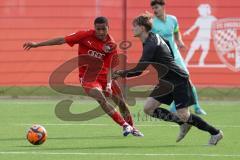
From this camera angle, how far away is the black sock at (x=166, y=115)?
466 inches

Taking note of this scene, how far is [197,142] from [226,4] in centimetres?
856

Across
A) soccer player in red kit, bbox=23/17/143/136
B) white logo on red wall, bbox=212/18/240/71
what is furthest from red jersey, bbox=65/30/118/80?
white logo on red wall, bbox=212/18/240/71

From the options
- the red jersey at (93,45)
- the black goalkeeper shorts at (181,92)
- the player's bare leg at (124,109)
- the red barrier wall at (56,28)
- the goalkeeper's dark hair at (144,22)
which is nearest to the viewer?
the goalkeeper's dark hair at (144,22)

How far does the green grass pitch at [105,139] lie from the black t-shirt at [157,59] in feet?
3.03

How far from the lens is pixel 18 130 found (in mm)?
13469

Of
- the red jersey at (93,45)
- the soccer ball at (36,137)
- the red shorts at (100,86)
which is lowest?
the soccer ball at (36,137)

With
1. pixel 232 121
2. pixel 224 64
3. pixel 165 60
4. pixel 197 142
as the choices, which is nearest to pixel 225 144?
pixel 197 142

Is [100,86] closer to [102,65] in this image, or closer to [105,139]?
[102,65]

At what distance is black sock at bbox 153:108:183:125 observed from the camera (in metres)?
11.8

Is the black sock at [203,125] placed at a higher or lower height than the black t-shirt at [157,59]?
lower

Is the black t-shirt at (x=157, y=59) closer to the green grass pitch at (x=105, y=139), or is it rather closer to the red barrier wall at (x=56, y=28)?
the green grass pitch at (x=105, y=139)

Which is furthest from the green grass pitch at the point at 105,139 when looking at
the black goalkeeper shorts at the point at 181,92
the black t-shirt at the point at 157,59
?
the black t-shirt at the point at 157,59

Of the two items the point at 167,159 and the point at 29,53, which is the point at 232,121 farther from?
the point at 29,53

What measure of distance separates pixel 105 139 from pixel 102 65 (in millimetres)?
1365
